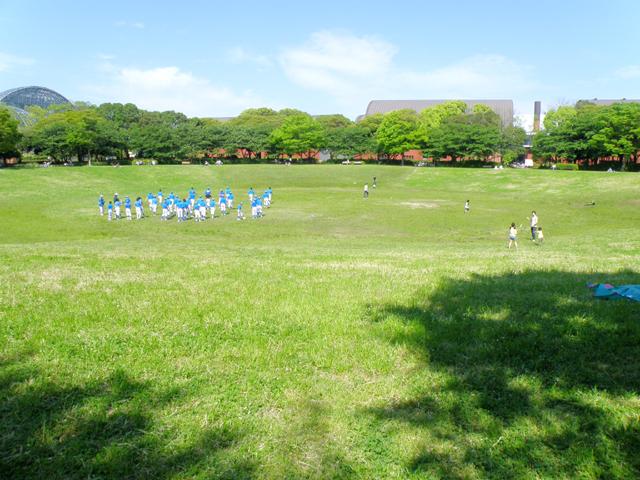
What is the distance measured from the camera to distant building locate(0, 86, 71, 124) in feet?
463

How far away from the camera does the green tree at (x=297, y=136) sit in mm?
95188

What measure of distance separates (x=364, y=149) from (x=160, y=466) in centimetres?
9806

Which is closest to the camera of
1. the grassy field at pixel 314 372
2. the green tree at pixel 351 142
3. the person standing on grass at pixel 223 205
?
the grassy field at pixel 314 372

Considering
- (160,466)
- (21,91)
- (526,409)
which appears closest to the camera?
(160,466)

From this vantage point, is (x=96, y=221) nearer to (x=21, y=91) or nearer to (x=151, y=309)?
(x=151, y=309)

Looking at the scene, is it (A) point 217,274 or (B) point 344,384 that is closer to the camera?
(B) point 344,384

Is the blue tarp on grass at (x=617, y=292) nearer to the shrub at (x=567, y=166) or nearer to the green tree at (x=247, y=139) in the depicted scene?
the shrub at (x=567, y=166)

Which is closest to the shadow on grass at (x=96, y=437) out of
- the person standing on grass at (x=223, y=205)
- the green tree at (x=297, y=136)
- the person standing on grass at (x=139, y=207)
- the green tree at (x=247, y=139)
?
the person standing on grass at (x=139, y=207)

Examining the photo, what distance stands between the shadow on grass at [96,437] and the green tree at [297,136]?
303ft

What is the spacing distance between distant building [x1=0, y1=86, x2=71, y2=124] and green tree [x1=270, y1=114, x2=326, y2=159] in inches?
3567

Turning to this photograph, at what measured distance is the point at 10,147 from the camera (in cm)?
6962

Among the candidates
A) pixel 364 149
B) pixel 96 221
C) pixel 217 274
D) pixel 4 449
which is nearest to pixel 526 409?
pixel 4 449

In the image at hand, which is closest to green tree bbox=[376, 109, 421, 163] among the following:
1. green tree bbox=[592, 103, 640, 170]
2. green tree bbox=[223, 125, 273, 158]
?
green tree bbox=[223, 125, 273, 158]

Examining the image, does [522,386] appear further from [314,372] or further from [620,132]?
[620,132]
